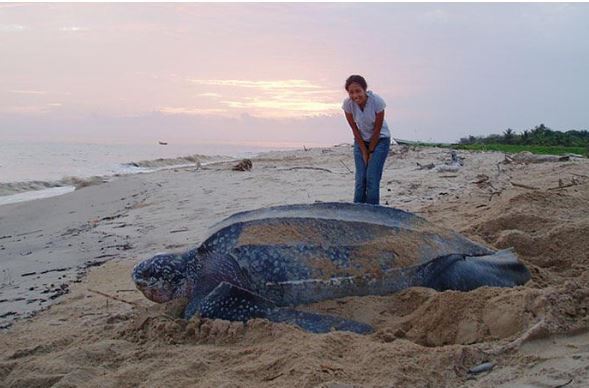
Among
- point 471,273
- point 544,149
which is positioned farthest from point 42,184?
point 544,149

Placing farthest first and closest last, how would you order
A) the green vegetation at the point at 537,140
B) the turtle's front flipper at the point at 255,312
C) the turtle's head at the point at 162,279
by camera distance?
the green vegetation at the point at 537,140 → the turtle's head at the point at 162,279 → the turtle's front flipper at the point at 255,312

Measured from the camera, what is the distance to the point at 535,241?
126 inches

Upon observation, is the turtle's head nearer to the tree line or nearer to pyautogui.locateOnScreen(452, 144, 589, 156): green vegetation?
pyautogui.locateOnScreen(452, 144, 589, 156): green vegetation

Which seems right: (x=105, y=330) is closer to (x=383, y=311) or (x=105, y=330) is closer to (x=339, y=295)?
(x=339, y=295)

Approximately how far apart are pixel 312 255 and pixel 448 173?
5.84 meters

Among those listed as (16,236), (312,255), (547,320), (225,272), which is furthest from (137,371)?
(16,236)

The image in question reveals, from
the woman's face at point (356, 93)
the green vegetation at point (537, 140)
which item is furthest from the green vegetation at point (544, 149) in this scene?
the woman's face at point (356, 93)

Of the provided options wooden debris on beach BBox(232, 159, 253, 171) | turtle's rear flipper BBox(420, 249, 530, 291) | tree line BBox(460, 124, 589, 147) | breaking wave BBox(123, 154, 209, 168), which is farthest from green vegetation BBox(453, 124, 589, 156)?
turtle's rear flipper BBox(420, 249, 530, 291)

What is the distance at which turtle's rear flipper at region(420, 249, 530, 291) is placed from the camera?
260 cm

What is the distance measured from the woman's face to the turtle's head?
6.43 ft

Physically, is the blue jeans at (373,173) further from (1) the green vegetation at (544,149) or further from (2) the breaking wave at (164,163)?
(2) the breaking wave at (164,163)

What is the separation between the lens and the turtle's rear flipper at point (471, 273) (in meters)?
2.60

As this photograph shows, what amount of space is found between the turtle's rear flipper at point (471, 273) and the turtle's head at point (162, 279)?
128 centimetres

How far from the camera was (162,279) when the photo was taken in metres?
2.84
